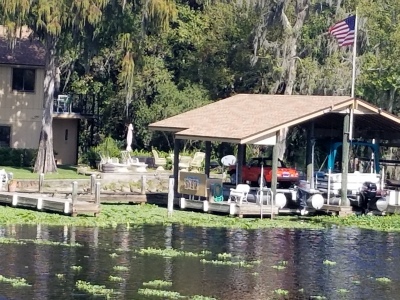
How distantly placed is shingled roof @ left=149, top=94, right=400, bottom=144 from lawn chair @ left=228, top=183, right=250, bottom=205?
77.2 inches

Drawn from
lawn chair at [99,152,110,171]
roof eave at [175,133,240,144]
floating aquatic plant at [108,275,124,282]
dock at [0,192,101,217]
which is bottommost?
floating aquatic plant at [108,275,124,282]

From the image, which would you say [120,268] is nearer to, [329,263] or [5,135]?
[329,263]

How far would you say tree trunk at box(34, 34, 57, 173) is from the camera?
5509cm

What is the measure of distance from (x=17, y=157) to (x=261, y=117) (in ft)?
69.5

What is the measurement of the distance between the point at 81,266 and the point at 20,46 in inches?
1529

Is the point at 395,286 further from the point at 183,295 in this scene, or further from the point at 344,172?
the point at 344,172

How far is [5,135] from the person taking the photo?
62219 mm

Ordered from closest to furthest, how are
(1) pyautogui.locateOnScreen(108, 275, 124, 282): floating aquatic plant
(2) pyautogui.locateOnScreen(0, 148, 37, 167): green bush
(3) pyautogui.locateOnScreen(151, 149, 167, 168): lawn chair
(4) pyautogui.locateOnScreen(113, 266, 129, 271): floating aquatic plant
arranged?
(1) pyautogui.locateOnScreen(108, 275, 124, 282): floating aquatic plant, (4) pyautogui.locateOnScreen(113, 266, 129, 271): floating aquatic plant, (2) pyautogui.locateOnScreen(0, 148, 37, 167): green bush, (3) pyautogui.locateOnScreen(151, 149, 167, 168): lawn chair

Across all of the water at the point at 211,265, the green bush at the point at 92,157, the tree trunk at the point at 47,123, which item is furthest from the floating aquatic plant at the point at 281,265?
the green bush at the point at 92,157

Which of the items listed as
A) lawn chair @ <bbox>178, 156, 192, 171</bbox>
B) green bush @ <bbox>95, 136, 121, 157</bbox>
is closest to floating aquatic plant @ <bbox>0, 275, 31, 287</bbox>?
lawn chair @ <bbox>178, 156, 192, 171</bbox>

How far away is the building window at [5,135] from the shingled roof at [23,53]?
12.7ft

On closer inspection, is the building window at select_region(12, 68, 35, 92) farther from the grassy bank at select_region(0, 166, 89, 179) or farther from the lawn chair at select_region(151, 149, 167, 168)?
the lawn chair at select_region(151, 149, 167, 168)

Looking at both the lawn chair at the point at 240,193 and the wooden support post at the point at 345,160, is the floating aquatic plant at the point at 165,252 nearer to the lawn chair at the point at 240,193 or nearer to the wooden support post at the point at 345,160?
the lawn chair at the point at 240,193

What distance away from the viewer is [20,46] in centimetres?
6419
